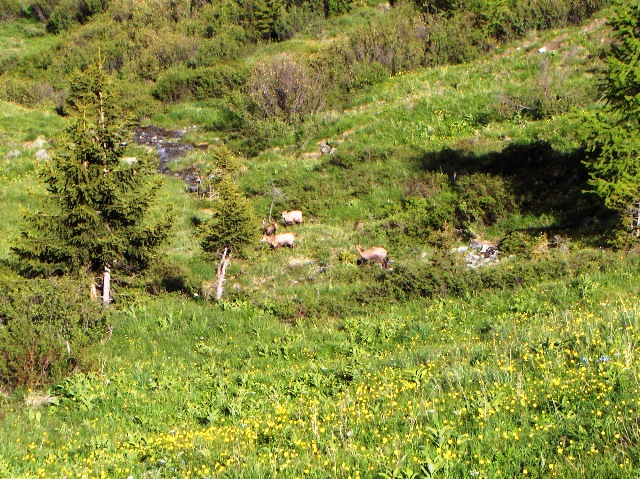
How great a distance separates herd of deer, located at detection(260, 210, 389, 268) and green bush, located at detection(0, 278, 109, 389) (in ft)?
24.8

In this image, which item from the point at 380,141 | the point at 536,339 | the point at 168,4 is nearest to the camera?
the point at 536,339

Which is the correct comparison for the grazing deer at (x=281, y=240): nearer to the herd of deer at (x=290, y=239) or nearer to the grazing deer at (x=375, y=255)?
the herd of deer at (x=290, y=239)

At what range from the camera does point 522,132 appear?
69.2 feet

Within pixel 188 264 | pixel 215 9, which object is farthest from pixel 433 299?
pixel 215 9

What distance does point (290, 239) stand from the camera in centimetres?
1842

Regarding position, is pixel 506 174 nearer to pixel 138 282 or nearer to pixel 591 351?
pixel 138 282

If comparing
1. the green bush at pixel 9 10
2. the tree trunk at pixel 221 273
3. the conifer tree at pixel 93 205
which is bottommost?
the tree trunk at pixel 221 273

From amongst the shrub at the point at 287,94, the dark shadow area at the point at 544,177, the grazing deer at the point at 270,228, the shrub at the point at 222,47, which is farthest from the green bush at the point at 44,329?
the shrub at the point at 222,47

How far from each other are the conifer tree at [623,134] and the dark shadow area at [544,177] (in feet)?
4.60

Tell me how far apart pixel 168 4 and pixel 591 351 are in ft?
193

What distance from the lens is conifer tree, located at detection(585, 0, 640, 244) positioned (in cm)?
1327

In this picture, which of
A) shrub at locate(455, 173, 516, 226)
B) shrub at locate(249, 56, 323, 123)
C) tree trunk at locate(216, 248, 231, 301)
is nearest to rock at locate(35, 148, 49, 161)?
shrub at locate(249, 56, 323, 123)

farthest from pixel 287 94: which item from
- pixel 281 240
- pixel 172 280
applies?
pixel 172 280

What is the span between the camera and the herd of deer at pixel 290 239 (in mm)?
16719
